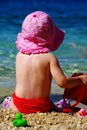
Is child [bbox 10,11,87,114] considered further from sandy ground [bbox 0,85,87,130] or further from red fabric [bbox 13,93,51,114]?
sandy ground [bbox 0,85,87,130]

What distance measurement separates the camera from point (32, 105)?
4.02 metres

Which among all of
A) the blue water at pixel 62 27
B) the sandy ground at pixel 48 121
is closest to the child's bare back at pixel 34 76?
the sandy ground at pixel 48 121

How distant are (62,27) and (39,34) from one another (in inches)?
461

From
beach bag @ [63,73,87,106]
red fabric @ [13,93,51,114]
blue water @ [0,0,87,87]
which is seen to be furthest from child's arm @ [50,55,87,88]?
blue water @ [0,0,87,87]

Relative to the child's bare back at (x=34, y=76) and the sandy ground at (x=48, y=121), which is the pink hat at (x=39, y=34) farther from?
the sandy ground at (x=48, y=121)

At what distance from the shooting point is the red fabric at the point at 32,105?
4.03 metres

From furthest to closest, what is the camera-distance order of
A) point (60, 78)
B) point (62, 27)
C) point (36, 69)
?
point (62, 27)
point (36, 69)
point (60, 78)

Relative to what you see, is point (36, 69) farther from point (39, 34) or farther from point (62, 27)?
point (62, 27)

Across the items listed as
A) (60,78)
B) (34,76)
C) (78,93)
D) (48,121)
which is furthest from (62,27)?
(48,121)

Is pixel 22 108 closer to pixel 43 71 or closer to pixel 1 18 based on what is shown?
pixel 43 71

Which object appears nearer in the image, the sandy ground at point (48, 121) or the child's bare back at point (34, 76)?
the sandy ground at point (48, 121)

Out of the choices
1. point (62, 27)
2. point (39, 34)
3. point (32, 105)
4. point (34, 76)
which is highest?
point (39, 34)

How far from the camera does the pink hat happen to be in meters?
4.05

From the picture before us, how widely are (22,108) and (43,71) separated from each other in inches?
15.2
